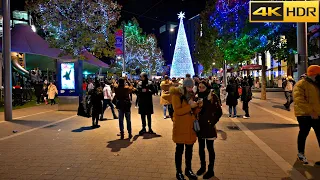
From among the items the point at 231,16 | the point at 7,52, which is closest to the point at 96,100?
the point at 7,52

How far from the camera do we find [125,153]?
693 cm

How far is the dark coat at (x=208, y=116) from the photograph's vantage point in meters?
5.14

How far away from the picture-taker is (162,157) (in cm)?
655

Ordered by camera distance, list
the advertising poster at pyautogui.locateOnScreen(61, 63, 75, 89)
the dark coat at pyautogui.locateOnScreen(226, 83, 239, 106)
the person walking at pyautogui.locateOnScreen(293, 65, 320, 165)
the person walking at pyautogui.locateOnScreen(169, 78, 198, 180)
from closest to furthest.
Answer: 1. the person walking at pyautogui.locateOnScreen(169, 78, 198, 180)
2. the person walking at pyautogui.locateOnScreen(293, 65, 320, 165)
3. the dark coat at pyautogui.locateOnScreen(226, 83, 239, 106)
4. the advertising poster at pyautogui.locateOnScreen(61, 63, 75, 89)

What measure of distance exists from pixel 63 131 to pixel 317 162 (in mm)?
7057

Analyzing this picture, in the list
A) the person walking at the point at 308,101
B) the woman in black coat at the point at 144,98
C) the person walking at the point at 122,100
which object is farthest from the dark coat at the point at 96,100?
the person walking at the point at 308,101

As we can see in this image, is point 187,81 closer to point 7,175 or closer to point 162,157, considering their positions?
point 162,157

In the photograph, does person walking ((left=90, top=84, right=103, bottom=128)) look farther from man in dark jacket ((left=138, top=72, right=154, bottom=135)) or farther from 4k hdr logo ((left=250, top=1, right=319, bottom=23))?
4k hdr logo ((left=250, top=1, right=319, bottom=23))

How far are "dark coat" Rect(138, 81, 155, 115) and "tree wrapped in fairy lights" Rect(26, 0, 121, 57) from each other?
11600mm

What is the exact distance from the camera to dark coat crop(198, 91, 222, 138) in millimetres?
5141

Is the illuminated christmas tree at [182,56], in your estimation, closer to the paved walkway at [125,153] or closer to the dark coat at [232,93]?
the dark coat at [232,93]

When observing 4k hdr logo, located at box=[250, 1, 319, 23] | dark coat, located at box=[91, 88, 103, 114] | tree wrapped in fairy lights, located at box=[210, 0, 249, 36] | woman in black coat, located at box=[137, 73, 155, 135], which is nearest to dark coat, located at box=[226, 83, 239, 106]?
4k hdr logo, located at box=[250, 1, 319, 23]

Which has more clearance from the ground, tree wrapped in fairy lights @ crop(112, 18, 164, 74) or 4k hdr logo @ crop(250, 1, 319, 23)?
tree wrapped in fairy lights @ crop(112, 18, 164, 74)

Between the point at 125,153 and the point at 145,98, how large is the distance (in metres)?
2.50
